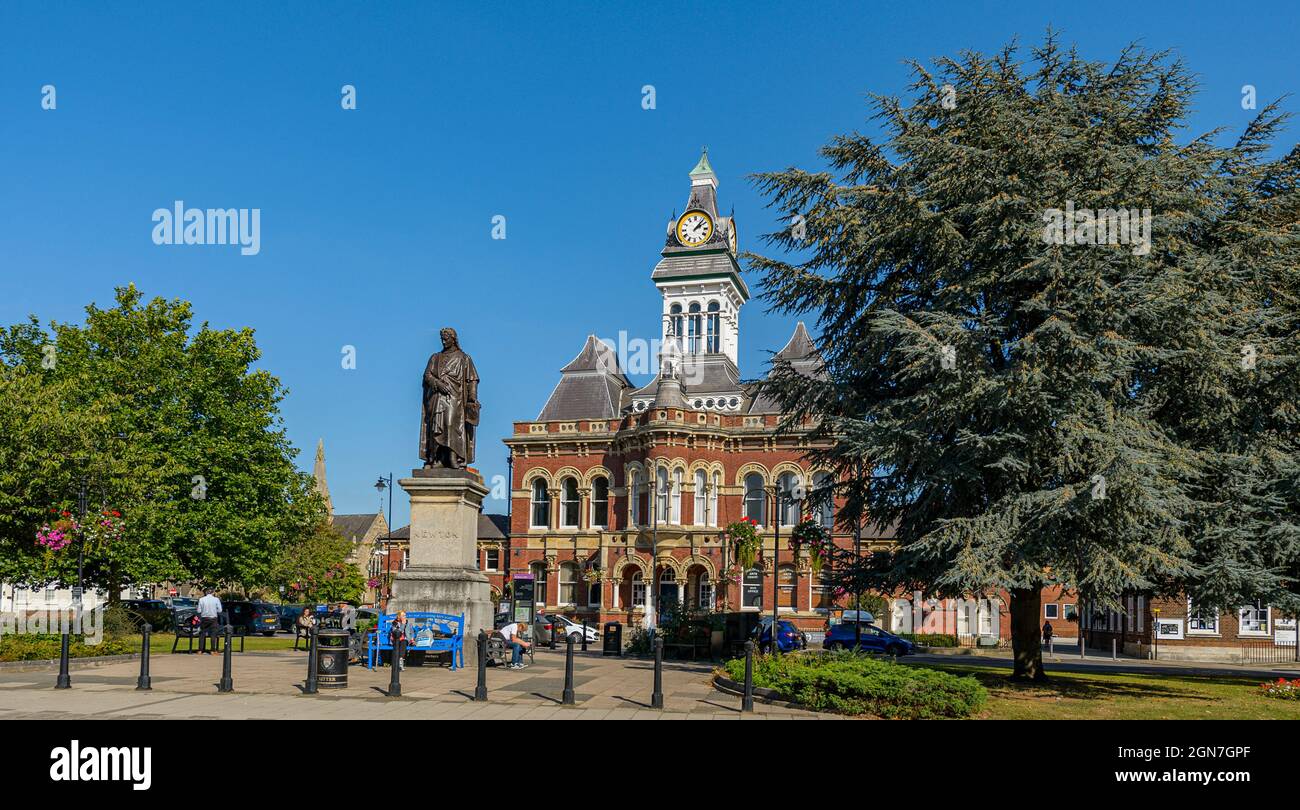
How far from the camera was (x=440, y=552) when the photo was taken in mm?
18734

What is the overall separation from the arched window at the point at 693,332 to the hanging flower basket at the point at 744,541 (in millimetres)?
18113

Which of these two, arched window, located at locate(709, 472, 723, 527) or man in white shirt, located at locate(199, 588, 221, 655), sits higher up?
arched window, located at locate(709, 472, 723, 527)

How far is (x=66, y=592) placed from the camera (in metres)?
32.9

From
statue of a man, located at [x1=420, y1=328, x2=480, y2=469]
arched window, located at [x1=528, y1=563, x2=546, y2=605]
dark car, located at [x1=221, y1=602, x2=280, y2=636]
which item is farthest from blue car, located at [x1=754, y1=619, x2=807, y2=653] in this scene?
arched window, located at [x1=528, y1=563, x2=546, y2=605]

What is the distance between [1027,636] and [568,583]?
40852mm

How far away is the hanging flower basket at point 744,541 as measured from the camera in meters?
52.7

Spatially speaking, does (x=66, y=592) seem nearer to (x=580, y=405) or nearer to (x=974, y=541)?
(x=974, y=541)

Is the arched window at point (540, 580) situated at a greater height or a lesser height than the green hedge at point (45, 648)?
lesser

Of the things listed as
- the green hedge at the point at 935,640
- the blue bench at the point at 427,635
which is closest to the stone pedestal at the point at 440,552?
the blue bench at the point at 427,635

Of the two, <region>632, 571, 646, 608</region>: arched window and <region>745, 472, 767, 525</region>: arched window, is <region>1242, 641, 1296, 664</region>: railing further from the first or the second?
<region>632, 571, 646, 608</region>: arched window

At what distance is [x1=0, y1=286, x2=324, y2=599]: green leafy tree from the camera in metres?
31.9

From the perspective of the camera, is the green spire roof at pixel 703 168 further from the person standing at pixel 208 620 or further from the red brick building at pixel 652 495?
the person standing at pixel 208 620

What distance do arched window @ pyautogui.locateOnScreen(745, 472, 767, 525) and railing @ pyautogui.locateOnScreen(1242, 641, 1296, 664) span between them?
81.6 ft

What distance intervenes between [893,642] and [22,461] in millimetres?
29692
